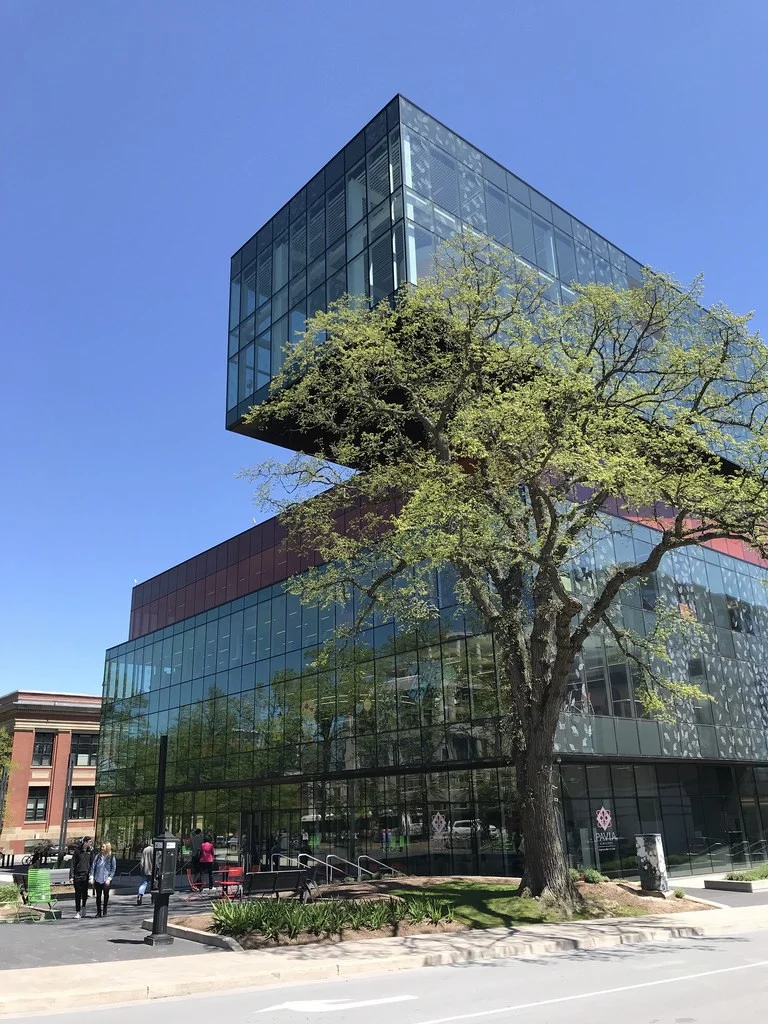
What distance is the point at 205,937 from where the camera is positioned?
44.9 feet

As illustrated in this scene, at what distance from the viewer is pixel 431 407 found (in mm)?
21406

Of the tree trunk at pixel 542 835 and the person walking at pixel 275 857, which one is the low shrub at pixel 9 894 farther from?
the tree trunk at pixel 542 835

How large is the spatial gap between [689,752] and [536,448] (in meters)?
17.0

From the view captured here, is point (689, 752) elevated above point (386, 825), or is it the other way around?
point (689, 752)

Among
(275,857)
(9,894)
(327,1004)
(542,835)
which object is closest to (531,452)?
(542,835)

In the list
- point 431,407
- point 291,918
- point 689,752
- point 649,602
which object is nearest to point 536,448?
point 431,407

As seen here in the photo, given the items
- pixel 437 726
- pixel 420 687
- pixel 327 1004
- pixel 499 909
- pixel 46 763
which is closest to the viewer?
pixel 327 1004

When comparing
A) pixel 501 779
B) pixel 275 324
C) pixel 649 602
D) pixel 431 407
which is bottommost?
pixel 501 779

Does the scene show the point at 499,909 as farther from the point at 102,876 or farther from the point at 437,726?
the point at 437,726

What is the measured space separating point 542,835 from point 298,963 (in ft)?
24.5

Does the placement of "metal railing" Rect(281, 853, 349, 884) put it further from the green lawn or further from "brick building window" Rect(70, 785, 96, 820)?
"brick building window" Rect(70, 785, 96, 820)

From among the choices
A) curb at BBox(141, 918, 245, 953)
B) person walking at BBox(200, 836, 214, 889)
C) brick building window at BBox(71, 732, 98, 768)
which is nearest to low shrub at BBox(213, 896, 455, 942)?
curb at BBox(141, 918, 245, 953)

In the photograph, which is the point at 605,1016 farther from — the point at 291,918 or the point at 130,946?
the point at 130,946

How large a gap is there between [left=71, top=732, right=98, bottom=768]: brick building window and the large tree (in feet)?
188
